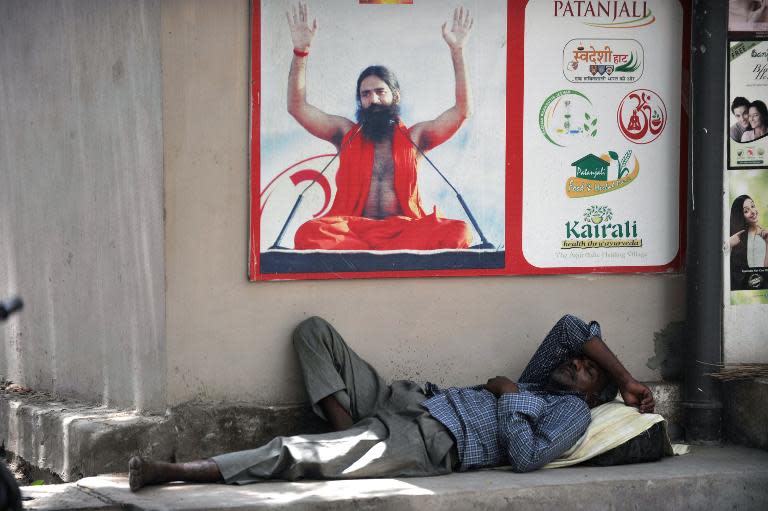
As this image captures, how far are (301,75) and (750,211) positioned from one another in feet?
7.64

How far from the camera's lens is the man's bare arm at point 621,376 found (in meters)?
4.83

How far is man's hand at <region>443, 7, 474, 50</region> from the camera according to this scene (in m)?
5.12

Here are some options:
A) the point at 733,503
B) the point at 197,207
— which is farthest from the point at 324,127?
the point at 733,503

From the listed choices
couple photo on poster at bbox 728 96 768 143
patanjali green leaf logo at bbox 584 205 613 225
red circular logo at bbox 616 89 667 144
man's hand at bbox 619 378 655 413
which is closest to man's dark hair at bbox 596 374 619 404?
man's hand at bbox 619 378 655 413

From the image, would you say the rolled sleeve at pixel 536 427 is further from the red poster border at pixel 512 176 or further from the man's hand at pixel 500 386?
the red poster border at pixel 512 176

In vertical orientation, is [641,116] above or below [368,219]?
above

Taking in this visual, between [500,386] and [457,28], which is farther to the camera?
[457,28]

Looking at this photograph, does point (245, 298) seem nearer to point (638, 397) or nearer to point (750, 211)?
point (638, 397)

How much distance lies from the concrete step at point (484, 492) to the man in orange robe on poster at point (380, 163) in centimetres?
120

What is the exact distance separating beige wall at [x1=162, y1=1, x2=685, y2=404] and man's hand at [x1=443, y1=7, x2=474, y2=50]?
0.97 metres

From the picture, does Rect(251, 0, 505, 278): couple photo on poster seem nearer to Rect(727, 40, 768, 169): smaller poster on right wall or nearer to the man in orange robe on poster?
the man in orange robe on poster

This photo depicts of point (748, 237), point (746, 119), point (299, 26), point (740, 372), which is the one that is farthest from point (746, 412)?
point (299, 26)

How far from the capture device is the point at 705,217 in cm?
518

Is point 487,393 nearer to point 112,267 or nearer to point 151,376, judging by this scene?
point 151,376
